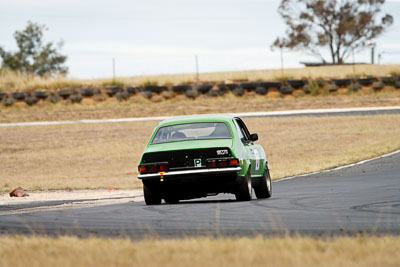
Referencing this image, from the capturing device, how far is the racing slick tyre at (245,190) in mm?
13469

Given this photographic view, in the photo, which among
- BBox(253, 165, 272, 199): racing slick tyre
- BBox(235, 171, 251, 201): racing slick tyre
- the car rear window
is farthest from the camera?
BBox(253, 165, 272, 199): racing slick tyre

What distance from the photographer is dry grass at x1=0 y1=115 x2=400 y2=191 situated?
86.1 feet

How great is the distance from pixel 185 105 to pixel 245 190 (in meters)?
38.2

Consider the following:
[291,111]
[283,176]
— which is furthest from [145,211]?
[291,111]

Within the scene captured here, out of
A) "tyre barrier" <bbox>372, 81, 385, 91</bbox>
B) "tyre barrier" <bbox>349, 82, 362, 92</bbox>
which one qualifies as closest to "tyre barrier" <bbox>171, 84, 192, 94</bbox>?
"tyre barrier" <bbox>349, 82, 362, 92</bbox>

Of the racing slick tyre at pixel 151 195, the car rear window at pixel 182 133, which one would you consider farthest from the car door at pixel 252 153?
the racing slick tyre at pixel 151 195

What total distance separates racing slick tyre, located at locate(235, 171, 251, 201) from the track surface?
6.9 inches

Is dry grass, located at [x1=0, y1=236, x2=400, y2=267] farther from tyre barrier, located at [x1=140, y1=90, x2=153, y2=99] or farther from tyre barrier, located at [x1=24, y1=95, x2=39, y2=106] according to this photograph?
tyre barrier, located at [x1=24, y1=95, x2=39, y2=106]

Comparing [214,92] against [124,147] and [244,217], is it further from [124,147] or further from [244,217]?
[244,217]

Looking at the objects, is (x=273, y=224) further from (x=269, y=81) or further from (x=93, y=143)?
(x=269, y=81)

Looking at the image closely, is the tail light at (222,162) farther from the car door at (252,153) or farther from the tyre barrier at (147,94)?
the tyre barrier at (147,94)

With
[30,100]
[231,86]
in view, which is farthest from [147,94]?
A: [30,100]

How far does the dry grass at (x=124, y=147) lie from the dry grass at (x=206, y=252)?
14120 millimetres

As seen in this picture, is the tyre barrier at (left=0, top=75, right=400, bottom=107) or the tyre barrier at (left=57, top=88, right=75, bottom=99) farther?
the tyre barrier at (left=57, top=88, right=75, bottom=99)
